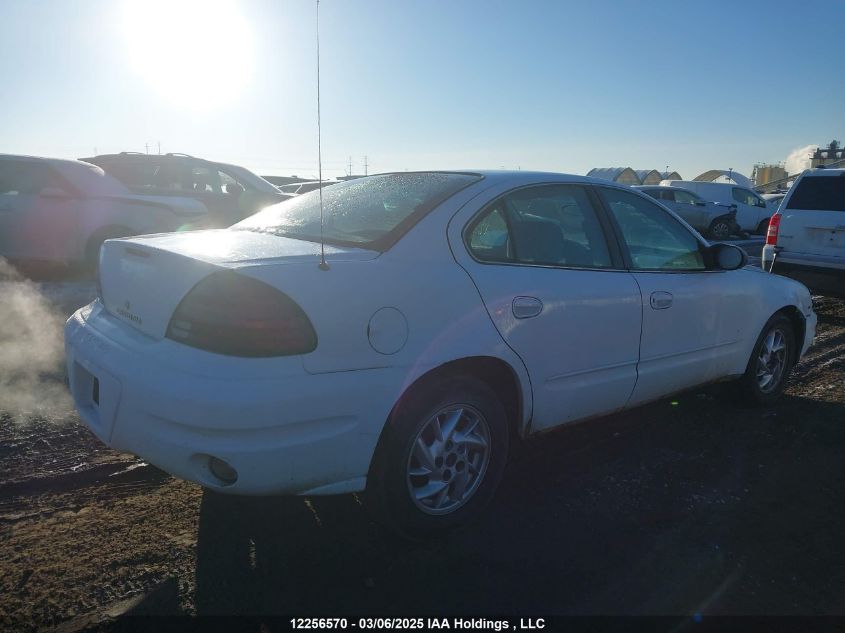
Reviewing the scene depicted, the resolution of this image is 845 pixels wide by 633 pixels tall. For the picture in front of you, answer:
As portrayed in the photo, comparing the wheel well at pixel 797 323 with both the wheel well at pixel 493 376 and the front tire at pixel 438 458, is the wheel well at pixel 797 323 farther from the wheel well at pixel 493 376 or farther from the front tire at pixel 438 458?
the front tire at pixel 438 458

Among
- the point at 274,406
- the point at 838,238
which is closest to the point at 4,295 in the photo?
the point at 274,406

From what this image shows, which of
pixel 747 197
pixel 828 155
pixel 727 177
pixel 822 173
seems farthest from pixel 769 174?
pixel 822 173

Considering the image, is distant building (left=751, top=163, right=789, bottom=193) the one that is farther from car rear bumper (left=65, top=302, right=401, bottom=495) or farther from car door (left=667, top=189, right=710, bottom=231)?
car rear bumper (left=65, top=302, right=401, bottom=495)

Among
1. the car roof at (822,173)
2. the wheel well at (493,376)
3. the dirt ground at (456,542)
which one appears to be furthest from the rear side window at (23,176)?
the car roof at (822,173)

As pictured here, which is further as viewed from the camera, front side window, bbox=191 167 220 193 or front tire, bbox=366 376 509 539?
front side window, bbox=191 167 220 193

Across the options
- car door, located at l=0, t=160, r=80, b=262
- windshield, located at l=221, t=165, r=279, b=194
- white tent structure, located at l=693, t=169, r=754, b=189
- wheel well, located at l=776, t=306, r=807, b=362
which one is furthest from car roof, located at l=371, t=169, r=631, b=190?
white tent structure, located at l=693, t=169, r=754, b=189

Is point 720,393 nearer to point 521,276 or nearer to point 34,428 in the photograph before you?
point 521,276

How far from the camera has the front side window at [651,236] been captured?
359 cm

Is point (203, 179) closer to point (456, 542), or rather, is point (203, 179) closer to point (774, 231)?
point (774, 231)

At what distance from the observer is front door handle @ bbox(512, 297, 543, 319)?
286cm

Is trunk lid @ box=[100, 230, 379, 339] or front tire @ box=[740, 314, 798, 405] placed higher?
trunk lid @ box=[100, 230, 379, 339]

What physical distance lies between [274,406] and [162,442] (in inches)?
17.3

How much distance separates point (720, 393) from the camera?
4.68 metres

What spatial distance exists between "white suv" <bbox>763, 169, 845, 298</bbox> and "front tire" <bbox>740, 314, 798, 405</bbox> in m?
3.43
